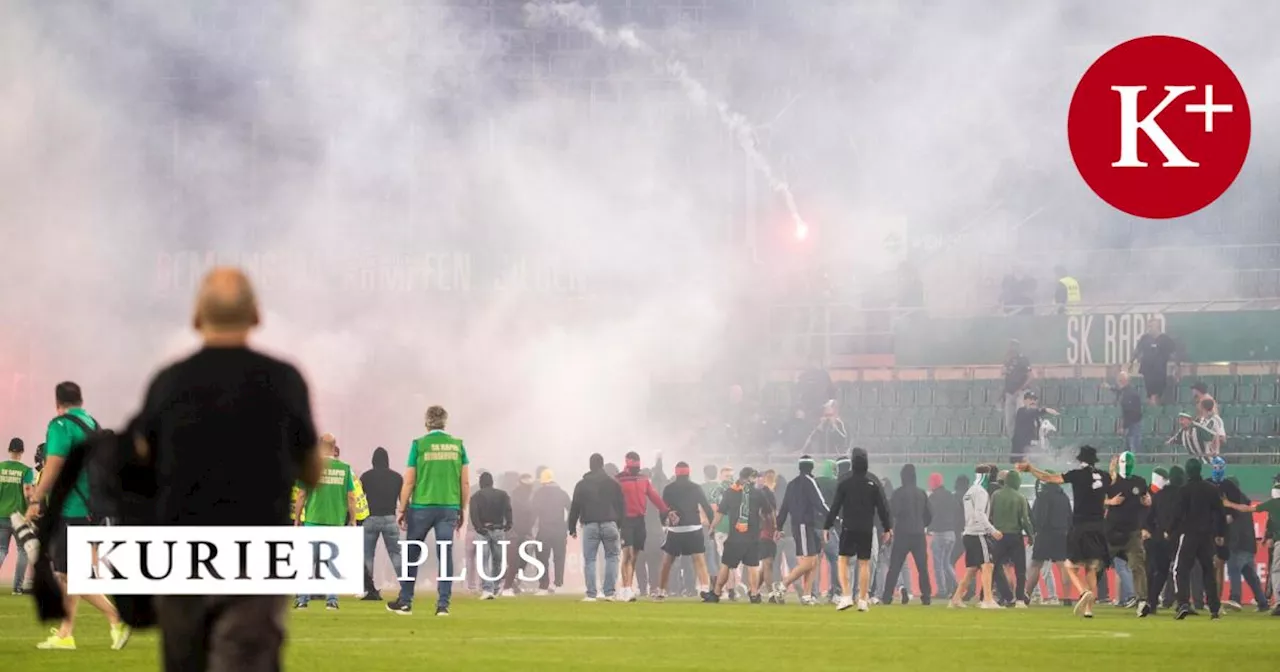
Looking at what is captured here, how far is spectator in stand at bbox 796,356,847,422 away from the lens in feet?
124

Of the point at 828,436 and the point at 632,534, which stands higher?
the point at 828,436

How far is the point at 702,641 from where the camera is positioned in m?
15.5

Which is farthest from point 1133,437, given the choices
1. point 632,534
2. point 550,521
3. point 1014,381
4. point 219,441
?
point 219,441

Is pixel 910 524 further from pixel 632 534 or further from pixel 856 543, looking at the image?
pixel 856 543

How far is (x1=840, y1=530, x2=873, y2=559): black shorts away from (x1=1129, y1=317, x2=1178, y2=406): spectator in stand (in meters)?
15.9

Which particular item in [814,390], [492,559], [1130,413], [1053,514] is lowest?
[492,559]

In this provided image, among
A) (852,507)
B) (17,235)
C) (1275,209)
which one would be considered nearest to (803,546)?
(852,507)

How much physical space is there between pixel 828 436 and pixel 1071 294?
19.7 ft

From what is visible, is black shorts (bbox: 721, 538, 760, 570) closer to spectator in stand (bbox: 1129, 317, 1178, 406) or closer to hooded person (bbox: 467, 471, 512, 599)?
hooded person (bbox: 467, 471, 512, 599)

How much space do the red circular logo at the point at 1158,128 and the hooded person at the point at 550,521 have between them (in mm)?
18126

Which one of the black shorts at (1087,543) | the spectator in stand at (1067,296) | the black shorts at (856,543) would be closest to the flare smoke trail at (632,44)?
the spectator in stand at (1067,296)

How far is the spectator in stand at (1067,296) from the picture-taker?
38844mm

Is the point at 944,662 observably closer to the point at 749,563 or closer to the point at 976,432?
the point at 749,563

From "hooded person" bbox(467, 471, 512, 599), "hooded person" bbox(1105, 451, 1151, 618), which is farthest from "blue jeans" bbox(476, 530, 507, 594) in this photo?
"hooded person" bbox(1105, 451, 1151, 618)
